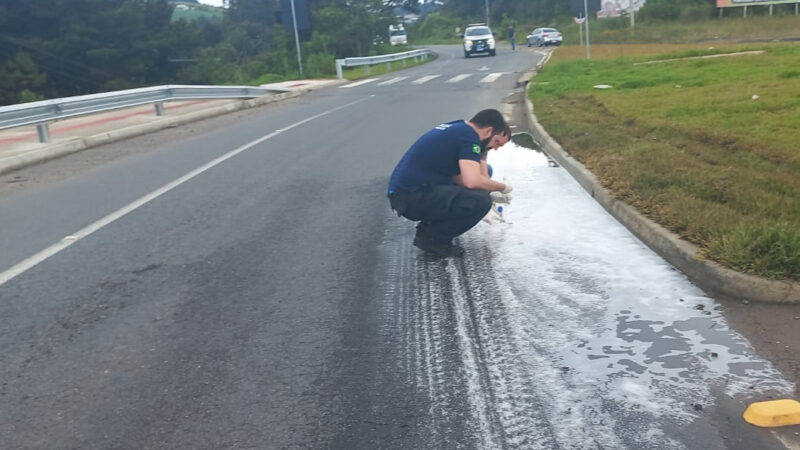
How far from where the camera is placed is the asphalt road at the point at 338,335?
11.4 feet

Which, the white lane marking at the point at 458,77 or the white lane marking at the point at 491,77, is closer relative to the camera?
the white lane marking at the point at 491,77

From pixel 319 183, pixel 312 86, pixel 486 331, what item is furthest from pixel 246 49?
pixel 486 331

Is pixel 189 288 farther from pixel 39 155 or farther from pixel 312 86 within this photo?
pixel 312 86

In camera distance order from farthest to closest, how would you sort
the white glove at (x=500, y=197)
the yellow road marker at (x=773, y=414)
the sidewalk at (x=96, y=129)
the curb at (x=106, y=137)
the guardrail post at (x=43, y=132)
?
the guardrail post at (x=43, y=132) < the sidewalk at (x=96, y=129) < the curb at (x=106, y=137) < the white glove at (x=500, y=197) < the yellow road marker at (x=773, y=414)

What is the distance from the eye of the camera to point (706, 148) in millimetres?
8961

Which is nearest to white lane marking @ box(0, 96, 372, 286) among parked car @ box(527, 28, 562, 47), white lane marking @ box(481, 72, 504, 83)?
white lane marking @ box(481, 72, 504, 83)

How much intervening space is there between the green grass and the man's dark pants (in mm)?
1490

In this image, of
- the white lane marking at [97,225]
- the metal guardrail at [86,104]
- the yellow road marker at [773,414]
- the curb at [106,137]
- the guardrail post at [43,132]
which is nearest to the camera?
the yellow road marker at [773,414]

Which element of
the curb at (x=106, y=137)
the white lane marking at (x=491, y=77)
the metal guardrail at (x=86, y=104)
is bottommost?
the white lane marking at (x=491, y=77)

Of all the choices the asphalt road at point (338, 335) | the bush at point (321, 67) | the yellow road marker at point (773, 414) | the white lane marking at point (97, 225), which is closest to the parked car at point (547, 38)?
the bush at point (321, 67)

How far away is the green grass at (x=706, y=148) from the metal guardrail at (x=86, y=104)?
8357mm

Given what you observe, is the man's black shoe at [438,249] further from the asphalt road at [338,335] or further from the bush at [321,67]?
the bush at [321,67]

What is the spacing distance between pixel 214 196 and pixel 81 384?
4.76 metres

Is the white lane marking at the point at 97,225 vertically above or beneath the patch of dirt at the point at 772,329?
above
